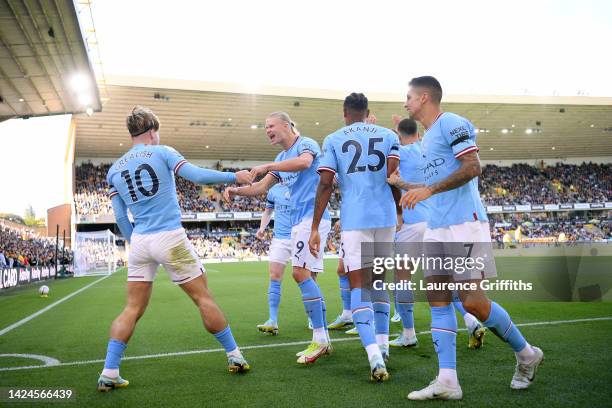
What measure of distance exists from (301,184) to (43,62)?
17.7 meters

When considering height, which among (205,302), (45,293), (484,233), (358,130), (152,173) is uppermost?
(358,130)

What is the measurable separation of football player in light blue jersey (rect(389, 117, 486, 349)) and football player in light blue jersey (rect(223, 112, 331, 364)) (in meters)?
0.83

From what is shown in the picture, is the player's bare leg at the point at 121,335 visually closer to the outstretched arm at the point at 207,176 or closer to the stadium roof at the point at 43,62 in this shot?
the outstretched arm at the point at 207,176

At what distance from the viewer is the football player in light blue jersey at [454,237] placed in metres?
3.32

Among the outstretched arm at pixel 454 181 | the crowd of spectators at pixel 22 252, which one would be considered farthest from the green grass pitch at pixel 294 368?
the crowd of spectators at pixel 22 252

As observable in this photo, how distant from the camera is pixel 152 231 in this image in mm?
3971

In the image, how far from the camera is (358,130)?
13.7ft

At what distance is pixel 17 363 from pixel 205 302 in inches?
92.2

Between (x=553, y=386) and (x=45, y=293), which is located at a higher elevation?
(x=553, y=386)

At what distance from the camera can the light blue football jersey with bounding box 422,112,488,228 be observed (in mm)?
3396

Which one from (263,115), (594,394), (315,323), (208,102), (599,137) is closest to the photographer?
(594,394)

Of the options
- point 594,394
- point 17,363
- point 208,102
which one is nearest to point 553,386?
point 594,394

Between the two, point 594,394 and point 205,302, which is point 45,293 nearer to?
point 205,302

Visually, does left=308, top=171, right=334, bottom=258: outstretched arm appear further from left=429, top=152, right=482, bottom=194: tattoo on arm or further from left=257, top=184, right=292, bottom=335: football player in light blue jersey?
left=257, top=184, right=292, bottom=335: football player in light blue jersey
